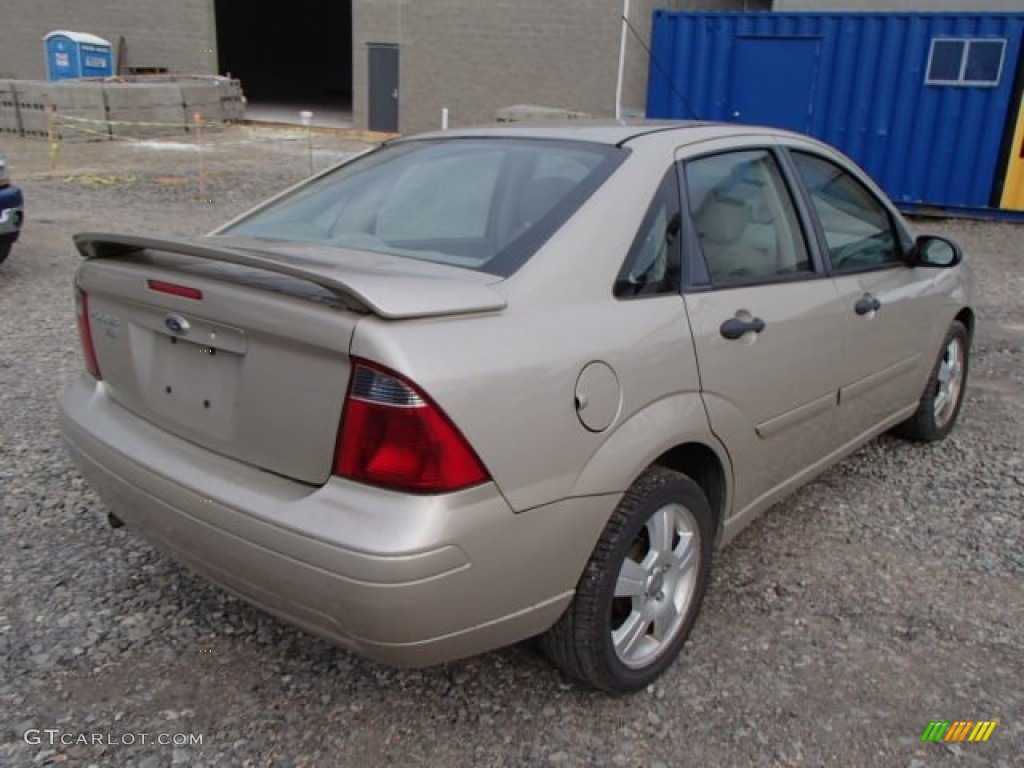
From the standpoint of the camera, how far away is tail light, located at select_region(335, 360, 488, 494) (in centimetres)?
202

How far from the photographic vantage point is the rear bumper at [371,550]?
6.67ft

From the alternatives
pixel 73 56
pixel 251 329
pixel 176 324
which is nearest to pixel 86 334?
pixel 176 324

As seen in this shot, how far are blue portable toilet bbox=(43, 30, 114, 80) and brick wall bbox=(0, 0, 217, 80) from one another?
2.13 m

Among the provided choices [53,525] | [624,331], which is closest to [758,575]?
[624,331]

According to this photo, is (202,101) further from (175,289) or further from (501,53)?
(175,289)

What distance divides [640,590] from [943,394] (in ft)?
9.28

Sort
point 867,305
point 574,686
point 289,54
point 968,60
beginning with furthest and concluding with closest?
point 289,54 < point 968,60 < point 867,305 < point 574,686

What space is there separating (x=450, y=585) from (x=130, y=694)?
3.90 feet

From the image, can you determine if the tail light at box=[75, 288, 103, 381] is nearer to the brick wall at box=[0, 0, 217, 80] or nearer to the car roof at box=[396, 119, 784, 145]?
the car roof at box=[396, 119, 784, 145]

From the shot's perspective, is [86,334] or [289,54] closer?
[86,334]

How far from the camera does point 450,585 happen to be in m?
2.08

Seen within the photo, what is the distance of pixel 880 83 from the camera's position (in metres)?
12.4

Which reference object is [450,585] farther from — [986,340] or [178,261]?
[986,340]

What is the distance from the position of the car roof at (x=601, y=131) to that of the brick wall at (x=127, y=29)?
78.1 ft
